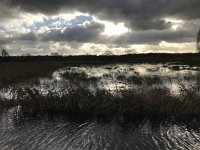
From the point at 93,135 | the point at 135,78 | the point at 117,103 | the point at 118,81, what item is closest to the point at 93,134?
the point at 93,135

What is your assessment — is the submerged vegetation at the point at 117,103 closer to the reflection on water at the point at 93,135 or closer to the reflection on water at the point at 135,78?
the reflection on water at the point at 93,135

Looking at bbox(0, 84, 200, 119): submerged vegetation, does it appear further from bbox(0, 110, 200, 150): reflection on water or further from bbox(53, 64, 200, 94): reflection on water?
bbox(53, 64, 200, 94): reflection on water

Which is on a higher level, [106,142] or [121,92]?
[121,92]

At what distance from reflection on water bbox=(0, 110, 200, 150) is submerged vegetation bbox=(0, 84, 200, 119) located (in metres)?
1.28

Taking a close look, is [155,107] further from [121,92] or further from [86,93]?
[86,93]

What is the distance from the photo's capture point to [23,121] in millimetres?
17047

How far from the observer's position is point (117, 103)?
59.5 ft

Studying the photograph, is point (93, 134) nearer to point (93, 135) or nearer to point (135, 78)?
point (93, 135)

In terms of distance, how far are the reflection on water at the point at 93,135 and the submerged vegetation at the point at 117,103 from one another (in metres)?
1.28

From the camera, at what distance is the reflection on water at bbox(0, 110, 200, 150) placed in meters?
12.7

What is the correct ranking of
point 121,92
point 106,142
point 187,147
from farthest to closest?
point 121,92 → point 106,142 → point 187,147

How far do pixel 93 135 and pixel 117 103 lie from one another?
4177 millimetres

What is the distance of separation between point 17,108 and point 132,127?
7448mm

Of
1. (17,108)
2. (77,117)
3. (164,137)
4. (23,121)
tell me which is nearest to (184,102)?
(164,137)
